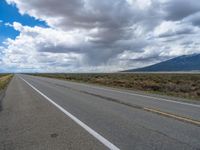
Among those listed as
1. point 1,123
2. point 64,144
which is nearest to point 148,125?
point 64,144

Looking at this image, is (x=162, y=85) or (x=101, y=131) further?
(x=162, y=85)

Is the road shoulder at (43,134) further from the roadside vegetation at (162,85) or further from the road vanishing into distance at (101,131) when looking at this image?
the roadside vegetation at (162,85)

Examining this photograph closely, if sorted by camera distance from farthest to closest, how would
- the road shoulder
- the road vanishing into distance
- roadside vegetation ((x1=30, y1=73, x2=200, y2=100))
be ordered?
roadside vegetation ((x1=30, y1=73, x2=200, y2=100)) < the road shoulder < the road vanishing into distance

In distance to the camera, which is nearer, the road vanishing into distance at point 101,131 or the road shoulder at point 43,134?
the road vanishing into distance at point 101,131

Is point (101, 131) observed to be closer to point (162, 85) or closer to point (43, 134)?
point (43, 134)

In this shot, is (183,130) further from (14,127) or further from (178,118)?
(14,127)

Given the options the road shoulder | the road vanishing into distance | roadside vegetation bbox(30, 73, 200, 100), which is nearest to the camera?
the road vanishing into distance

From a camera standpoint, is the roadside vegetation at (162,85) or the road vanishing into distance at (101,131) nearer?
the road vanishing into distance at (101,131)

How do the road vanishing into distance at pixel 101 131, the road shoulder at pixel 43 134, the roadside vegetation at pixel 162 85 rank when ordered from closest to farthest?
the road vanishing into distance at pixel 101 131 → the road shoulder at pixel 43 134 → the roadside vegetation at pixel 162 85

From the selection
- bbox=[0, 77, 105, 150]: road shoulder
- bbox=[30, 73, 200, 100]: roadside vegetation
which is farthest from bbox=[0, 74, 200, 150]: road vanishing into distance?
bbox=[30, 73, 200, 100]: roadside vegetation

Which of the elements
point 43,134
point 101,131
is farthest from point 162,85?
point 43,134

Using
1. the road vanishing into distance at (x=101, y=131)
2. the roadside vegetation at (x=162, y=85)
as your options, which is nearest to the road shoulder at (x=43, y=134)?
the road vanishing into distance at (x=101, y=131)

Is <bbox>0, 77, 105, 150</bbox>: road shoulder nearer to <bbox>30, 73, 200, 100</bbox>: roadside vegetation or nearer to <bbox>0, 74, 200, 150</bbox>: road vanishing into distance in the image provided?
<bbox>0, 74, 200, 150</bbox>: road vanishing into distance

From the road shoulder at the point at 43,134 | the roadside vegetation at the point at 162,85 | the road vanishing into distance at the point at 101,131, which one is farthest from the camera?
the roadside vegetation at the point at 162,85
